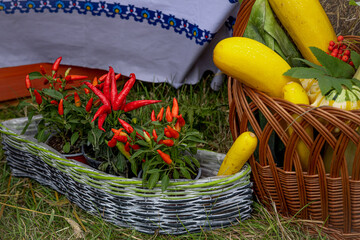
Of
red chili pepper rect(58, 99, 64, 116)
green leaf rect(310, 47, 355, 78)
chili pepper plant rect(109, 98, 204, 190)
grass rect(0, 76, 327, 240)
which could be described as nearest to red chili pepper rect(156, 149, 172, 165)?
chili pepper plant rect(109, 98, 204, 190)

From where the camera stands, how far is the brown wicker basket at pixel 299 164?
94 centimetres

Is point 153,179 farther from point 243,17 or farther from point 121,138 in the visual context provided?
point 243,17

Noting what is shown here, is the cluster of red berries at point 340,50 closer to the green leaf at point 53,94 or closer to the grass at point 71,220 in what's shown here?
the grass at point 71,220

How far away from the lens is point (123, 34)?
69.4 inches

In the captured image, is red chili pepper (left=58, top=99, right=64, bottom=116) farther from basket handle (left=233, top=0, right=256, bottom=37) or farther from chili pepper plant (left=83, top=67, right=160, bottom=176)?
basket handle (left=233, top=0, right=256, bottom=37)

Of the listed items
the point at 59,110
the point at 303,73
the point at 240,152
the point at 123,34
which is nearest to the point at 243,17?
the point at 303,73

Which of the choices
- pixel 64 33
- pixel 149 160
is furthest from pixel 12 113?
pixel 149 160

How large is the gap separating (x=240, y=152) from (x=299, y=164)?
0.49 feet

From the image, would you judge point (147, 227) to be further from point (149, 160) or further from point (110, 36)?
point (110, 36)

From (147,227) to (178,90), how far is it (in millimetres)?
798

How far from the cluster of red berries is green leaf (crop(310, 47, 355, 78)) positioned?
0.06 m

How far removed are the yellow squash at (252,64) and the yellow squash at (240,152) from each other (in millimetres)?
140

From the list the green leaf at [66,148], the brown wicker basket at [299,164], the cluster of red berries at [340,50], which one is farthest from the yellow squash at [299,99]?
the green leaf at [66,148]

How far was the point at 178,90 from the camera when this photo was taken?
1788mm
